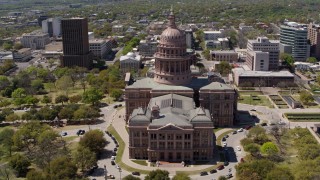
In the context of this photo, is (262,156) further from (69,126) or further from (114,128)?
(69,126)

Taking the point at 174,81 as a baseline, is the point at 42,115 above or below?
below

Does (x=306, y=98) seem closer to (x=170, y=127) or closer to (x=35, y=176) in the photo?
(x=170, y=127)

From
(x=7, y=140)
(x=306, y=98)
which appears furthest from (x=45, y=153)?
(x=306, y=98)

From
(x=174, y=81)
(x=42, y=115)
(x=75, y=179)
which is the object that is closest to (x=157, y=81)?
(x=174, y=81)

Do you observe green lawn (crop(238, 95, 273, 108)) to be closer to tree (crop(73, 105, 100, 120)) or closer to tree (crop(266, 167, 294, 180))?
tree (crop(73, 105, 100, 120))

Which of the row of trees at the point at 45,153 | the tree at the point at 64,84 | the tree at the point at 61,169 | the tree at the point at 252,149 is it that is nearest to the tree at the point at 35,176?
the row of trees at the point at 45,153

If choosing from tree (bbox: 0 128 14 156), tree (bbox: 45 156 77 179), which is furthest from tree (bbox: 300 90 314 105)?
tree (bbox: 0 128 14 156)

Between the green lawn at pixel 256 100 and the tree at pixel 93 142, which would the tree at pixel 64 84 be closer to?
the tree at pixel 93 142
